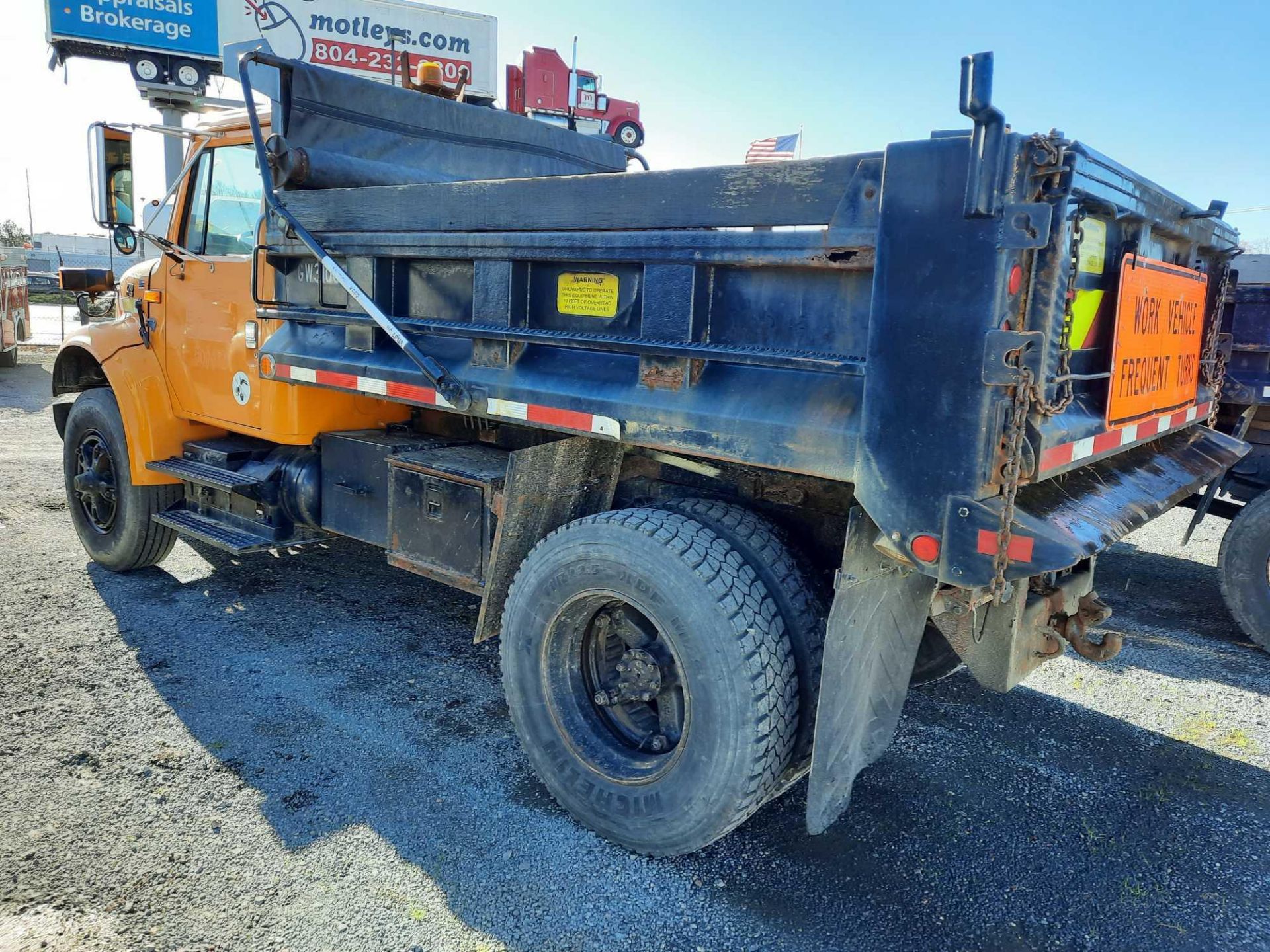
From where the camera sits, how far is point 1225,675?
4.53 meters

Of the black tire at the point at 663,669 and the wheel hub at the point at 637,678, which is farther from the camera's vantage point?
the wheel hub at the point at 637,678

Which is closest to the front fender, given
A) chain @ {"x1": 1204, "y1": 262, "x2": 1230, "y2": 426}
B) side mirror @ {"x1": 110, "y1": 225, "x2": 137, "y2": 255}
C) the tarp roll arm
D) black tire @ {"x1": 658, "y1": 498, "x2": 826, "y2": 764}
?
side mirror @ {"x1": 110, "y1": 225, "x2": 137, "y2": 255}

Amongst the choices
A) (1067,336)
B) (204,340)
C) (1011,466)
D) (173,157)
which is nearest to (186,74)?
(173,157)

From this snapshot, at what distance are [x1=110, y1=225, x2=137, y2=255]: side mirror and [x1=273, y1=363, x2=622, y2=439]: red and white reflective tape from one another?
1.47 metres

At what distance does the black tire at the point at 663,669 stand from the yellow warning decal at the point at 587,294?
0.69m

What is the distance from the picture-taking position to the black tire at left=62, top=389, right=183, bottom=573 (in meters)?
5.25

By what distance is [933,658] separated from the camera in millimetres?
3266

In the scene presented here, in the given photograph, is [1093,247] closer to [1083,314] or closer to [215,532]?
[1083,314]

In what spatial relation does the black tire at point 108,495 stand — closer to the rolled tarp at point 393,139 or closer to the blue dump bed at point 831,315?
the blue dump bed at point 831,315

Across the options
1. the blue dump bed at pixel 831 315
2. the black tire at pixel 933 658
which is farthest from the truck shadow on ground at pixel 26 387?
the black tire at pixel 933 658

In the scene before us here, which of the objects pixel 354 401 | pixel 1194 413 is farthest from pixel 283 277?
pixel 1194 413

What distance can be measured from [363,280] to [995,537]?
2.74m

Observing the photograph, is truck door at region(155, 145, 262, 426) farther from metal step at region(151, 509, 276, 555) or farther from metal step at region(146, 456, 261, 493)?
metal step at region(151, 509, 276, 555)

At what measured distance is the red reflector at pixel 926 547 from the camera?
231cm
